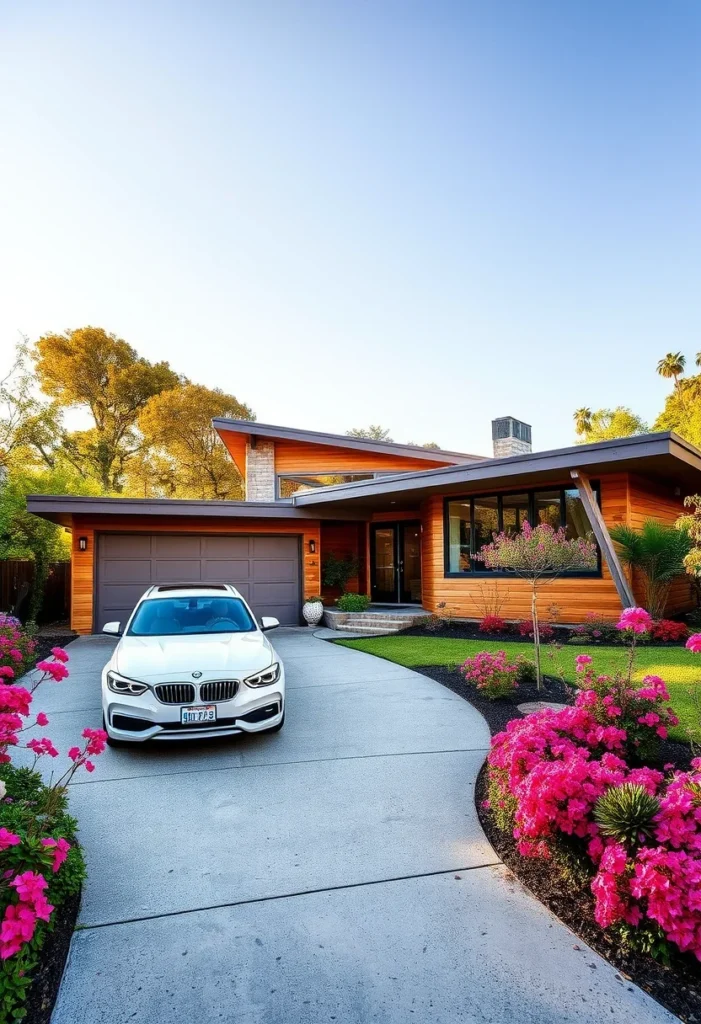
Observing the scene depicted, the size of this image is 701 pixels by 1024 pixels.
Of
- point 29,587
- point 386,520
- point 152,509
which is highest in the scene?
point 152,509

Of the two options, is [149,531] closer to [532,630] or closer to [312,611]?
[312,611]

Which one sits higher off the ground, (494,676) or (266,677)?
(266,677)

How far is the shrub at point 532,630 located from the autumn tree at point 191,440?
20681 millimetres

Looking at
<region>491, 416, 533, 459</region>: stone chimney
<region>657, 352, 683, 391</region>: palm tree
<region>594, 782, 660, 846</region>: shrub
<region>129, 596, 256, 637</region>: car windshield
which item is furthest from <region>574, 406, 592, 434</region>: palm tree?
<region>594, 782, 660, 846</region>: shrub

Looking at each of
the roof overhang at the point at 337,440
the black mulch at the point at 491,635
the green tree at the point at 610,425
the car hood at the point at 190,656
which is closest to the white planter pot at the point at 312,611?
the black mulch at the point at 491,635

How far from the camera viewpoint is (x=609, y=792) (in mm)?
2594

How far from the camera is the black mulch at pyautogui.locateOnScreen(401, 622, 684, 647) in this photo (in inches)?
354

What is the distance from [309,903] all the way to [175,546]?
11.3 metres

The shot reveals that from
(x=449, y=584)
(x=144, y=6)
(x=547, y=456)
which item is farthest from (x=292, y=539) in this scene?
(x=144, y=6)

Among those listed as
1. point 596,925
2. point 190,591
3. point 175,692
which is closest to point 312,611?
point 190,591

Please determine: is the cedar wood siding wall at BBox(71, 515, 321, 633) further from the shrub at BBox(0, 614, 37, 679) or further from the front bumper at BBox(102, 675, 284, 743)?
the front bumper at BBox(102, 675, 284, 743)

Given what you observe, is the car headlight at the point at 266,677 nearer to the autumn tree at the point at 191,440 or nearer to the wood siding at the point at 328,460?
the wood siding at the point at 328,460

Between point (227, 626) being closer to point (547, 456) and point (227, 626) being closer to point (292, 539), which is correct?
point (547, 456)

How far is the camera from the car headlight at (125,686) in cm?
448
